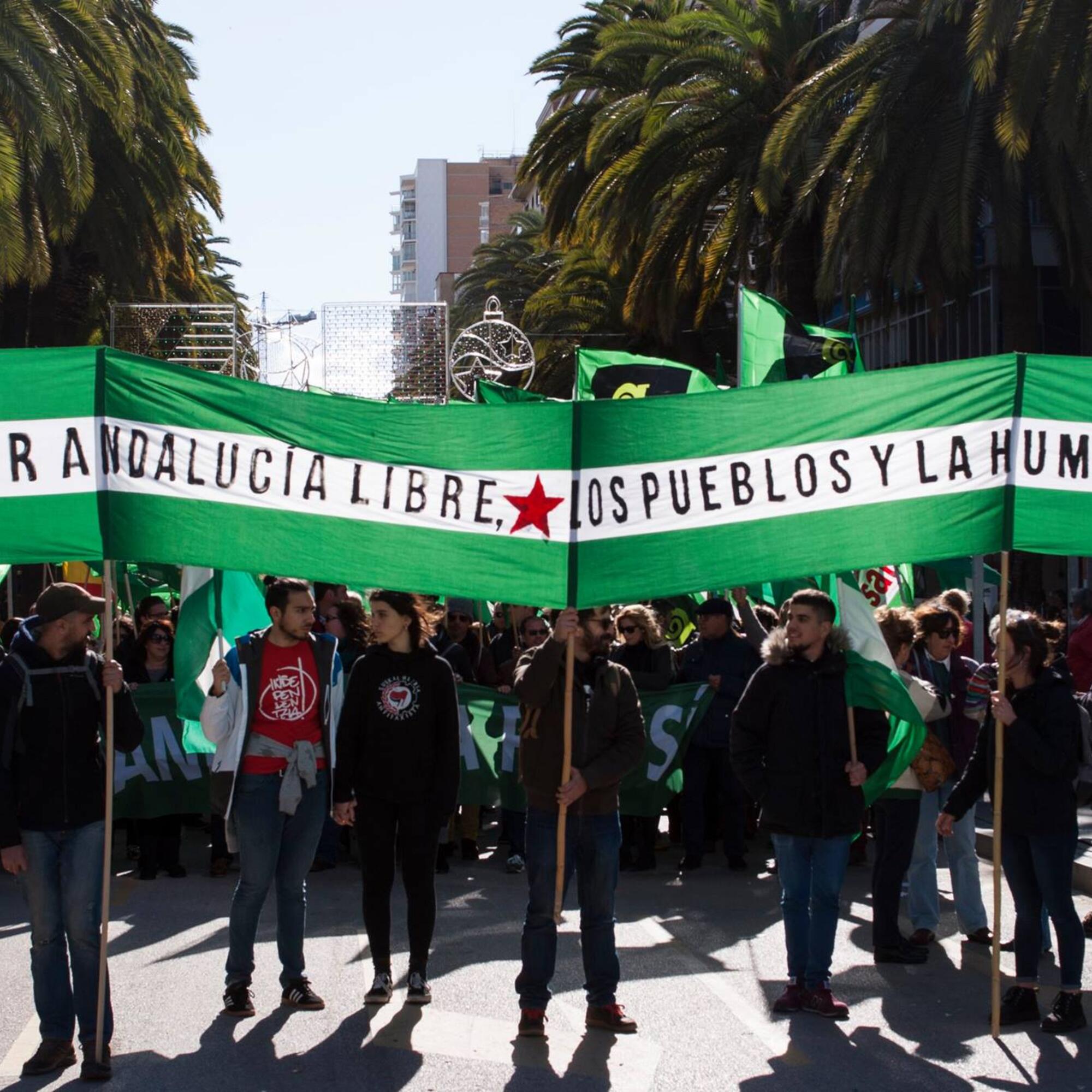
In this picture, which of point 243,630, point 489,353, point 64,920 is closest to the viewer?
point 64,920

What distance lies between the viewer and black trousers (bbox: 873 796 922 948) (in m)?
7.50

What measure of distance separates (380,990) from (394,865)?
51 cm

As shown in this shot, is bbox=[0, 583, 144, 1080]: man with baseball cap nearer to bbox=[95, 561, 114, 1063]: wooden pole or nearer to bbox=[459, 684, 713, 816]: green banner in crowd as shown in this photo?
bbox=[95, 561, 114, 1063]: wooden pole

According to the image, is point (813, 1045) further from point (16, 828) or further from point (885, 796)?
A: point (16, 828)

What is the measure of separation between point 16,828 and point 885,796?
3900 millimetres

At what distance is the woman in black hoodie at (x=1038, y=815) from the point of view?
20.6 ft

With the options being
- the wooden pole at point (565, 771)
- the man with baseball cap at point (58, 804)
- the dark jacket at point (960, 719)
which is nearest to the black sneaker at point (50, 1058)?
the man with baseball cap at point (58, 804)

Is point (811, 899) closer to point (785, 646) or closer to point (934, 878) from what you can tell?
point (785, 646)

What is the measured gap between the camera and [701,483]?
6.27 meters

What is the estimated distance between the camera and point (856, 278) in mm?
19531

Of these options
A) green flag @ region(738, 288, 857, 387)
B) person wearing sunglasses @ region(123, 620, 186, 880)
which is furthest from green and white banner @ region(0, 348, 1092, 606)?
green flag @ region(738, 288, 857, 387)

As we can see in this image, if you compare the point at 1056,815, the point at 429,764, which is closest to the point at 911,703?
the point at 1056,815

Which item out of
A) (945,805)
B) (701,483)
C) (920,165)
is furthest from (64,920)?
(920,165)

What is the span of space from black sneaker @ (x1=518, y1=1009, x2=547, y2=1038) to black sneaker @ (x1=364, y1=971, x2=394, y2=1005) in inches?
25.9
